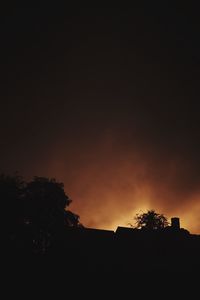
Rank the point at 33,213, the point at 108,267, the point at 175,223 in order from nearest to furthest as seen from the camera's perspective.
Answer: the point at 108,267, the point at 175,223, the point at 33,213

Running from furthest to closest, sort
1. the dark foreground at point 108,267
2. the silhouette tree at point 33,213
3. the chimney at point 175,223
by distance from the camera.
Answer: the silhouette tree at point 33,213 < the chimney at point 175,223 < the dark foreground at point 108,267

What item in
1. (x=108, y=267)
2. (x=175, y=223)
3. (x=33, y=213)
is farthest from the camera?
(x=33, y=213)

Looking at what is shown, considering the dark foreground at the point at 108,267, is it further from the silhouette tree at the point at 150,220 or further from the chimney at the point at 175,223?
the silhouette tree at the point at 150,220

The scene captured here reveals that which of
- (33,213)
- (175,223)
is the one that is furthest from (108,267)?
(33,213)

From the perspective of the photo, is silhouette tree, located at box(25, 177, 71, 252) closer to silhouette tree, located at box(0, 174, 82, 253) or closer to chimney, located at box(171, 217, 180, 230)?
silhouette tree, located at box(0, 174, 82, 253)

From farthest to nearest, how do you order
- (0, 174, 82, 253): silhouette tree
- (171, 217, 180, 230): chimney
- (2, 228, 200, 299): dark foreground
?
1. (0, 174, 82, 253): silhouette tree
2. (171, 217, 180, 230): chimney
3. (2, 228, 200, 299): dark foreground

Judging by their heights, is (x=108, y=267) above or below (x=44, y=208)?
below

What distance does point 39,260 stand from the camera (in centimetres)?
3772

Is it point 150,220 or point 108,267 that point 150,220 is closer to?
point 150,220

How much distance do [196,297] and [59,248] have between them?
486 inches

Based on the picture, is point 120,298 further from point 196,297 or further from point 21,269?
point 21,269

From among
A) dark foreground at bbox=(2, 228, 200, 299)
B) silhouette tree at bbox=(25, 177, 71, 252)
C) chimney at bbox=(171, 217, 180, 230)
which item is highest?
silhouette tree at bbox=(25, 177, 71, 252)

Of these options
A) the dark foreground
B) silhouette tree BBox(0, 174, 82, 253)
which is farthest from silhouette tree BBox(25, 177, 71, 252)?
the dark foreground

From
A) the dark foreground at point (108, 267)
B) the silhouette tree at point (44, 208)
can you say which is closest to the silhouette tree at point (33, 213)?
the silhouette tree at point (44, 208)
